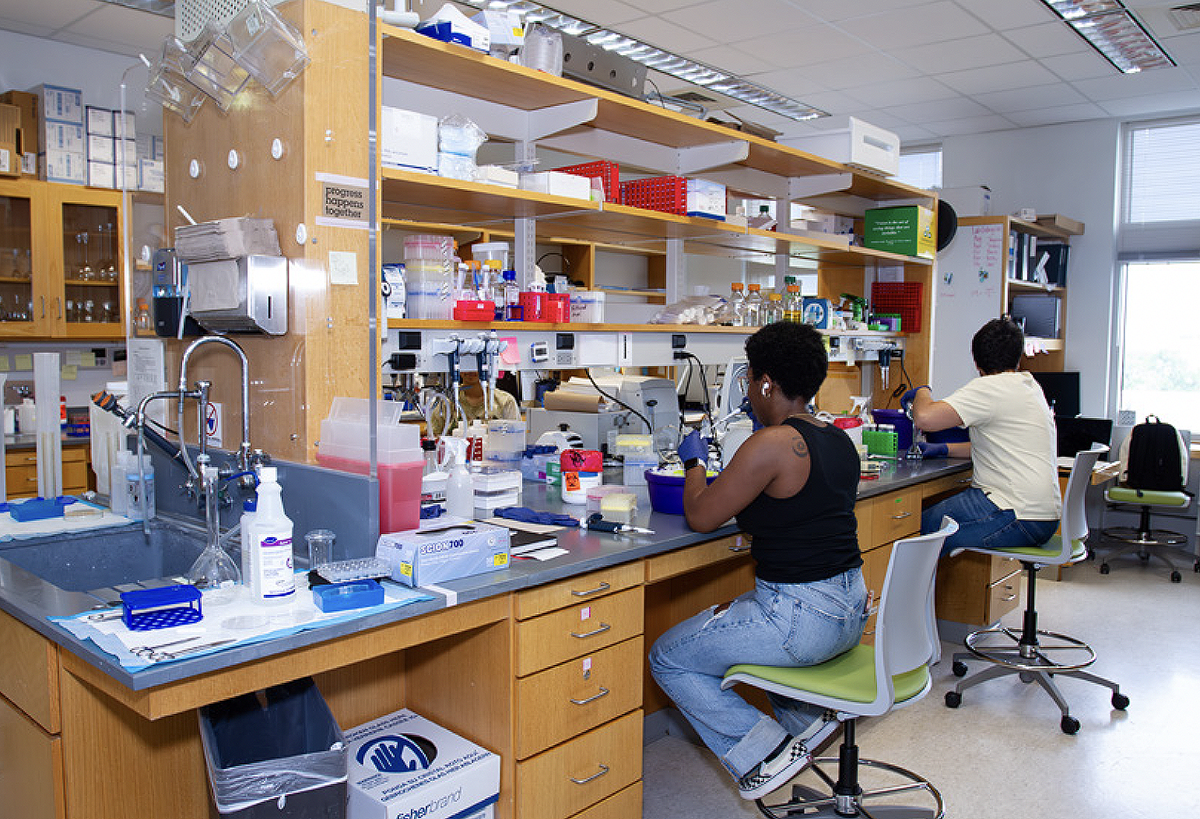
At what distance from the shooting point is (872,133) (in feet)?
13.7

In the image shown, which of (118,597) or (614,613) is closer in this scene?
(118,597)

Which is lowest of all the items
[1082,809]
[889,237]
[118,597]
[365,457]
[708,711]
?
[1082,809]

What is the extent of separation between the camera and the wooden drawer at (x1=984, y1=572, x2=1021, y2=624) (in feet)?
13.3

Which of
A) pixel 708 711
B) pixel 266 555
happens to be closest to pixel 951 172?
pixel 708 711

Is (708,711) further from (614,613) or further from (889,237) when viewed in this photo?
(889,237)

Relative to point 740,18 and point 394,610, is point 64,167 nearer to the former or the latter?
point 740,18

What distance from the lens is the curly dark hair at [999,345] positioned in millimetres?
3508

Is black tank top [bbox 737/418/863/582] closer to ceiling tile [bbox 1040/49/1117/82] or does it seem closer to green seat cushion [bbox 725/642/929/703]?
green seat cushion [bbox 725/642/929/703]

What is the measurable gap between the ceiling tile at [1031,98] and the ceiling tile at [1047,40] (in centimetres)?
69

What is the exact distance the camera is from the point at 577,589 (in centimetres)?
202

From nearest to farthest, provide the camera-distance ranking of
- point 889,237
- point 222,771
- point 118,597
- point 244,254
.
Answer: point 222,771 → point 118,597 → point 244,254 → point 889,237

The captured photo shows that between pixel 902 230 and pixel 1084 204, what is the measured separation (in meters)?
2.46

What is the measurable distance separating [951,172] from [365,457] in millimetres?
6227

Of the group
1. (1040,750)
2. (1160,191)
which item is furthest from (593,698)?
(1160,191)
